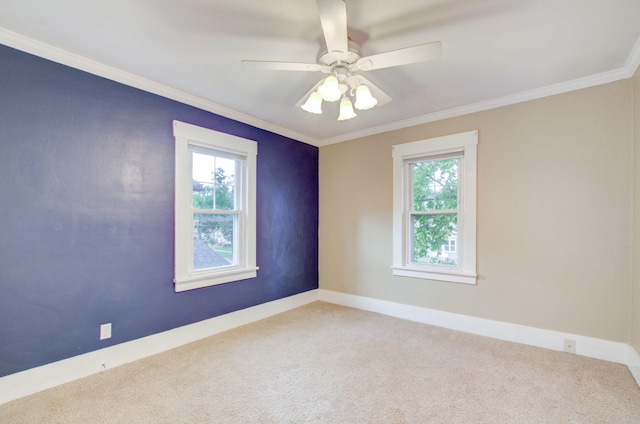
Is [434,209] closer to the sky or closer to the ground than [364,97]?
closer to the ground

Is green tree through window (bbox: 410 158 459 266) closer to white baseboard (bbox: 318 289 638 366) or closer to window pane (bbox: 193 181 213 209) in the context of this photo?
white baseboard (bbox: 318 289 638 366)

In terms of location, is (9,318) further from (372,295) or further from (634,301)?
(634,301)

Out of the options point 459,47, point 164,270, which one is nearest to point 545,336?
point 459,47

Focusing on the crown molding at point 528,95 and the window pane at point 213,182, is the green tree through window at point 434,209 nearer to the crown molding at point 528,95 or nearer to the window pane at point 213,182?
the crown molding at point 528,95

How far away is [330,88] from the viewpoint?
1897mm

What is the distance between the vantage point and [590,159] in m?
2.58

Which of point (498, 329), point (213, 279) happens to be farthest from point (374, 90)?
point (498, 329)

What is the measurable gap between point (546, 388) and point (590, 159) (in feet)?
6.52

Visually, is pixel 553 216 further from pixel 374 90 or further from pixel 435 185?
pixel 374 90

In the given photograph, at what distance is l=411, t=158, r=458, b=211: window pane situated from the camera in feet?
11.2

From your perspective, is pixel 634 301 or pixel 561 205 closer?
pixel 634 301

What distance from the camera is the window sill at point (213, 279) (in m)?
2.87

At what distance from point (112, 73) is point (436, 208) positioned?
11.7 feet

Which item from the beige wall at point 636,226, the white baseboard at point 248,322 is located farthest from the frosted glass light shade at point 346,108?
the white baseboard at point 248,322
